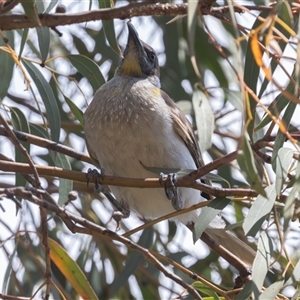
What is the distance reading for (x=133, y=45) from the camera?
3.75 metres

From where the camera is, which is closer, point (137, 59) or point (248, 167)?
point (248, 167)

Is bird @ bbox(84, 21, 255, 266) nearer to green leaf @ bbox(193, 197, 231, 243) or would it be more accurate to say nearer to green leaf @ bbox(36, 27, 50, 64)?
green leaf @ bbox(36, 27, 50, 64)

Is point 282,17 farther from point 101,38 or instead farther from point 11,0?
point 101,38

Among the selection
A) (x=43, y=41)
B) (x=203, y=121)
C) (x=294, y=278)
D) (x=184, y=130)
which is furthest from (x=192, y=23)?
(x=184, y=130)

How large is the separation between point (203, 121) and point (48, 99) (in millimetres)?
595

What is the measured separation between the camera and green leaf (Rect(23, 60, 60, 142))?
2679 mm

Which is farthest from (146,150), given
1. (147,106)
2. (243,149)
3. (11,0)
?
(243,149)

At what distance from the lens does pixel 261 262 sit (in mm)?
2039

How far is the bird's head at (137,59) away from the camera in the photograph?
3.68m

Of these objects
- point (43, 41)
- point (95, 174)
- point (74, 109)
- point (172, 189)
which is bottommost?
point (172, 189)

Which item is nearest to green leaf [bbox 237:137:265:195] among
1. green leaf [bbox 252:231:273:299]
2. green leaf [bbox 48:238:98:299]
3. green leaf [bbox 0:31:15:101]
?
green leaf [bbox 252:231:273:299]

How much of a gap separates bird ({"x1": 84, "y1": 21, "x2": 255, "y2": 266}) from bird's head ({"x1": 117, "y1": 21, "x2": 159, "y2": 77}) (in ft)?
0.50

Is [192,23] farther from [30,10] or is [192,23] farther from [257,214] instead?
[257,214]

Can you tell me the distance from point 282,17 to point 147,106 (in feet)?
4.87
